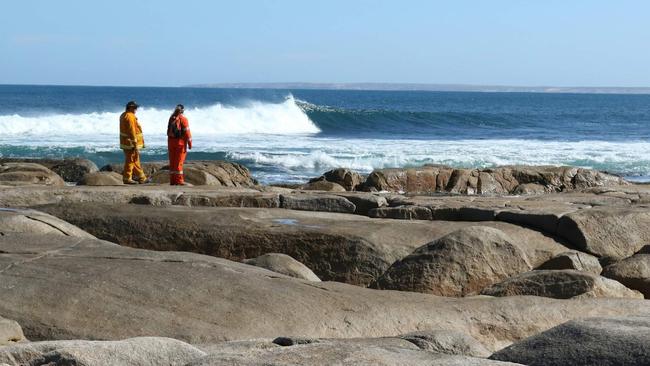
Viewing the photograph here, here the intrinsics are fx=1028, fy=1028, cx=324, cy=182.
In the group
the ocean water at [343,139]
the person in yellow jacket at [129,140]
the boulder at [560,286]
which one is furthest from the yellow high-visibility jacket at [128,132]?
the boulder at [560,286]

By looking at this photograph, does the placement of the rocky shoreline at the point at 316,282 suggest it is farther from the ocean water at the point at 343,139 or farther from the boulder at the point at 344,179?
the ocean water at the point at 343,139

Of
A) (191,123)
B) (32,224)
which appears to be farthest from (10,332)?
(191,123)

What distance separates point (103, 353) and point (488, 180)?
16.8 metres

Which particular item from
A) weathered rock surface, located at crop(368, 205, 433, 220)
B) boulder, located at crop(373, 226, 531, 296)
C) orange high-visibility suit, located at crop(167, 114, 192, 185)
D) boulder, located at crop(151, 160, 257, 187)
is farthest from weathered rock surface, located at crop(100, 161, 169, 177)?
boulder, located at crop(373, 226, 531, 296)

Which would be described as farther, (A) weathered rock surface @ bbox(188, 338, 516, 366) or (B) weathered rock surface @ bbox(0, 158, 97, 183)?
(B) weathered rock surface @ bbox(0, 158, 97, 183)

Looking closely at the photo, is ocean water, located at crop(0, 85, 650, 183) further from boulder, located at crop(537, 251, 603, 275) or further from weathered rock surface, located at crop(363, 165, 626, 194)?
boulder, located at crop(537, 251, 603, 275)

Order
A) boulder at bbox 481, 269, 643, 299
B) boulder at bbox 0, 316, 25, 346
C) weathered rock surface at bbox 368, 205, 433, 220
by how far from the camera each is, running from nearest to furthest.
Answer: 1. boulder at bbox 0, 316, 25, 346
2. boulder at bbox 481, 269, 643, 299
3. weathered rock surface at bbox 368, 205, 433, 220

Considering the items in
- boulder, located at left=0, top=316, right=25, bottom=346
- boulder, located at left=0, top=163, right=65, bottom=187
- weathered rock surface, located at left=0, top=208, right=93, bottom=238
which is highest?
weathered rock surface, located at left=0, top=208, right=93, bottom=238

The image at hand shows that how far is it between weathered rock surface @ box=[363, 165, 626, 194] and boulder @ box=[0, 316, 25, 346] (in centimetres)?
1457

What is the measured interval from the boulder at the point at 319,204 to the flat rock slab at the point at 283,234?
4.87 ft

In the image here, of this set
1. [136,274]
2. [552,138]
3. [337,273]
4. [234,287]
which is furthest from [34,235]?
[552,138]

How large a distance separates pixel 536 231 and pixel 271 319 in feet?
16.0

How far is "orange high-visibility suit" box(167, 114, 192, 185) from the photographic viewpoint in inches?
649

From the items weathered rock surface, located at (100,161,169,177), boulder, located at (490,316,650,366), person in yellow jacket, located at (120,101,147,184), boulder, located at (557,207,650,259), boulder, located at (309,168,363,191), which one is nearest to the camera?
boulder, located at (490,316,650,366)
